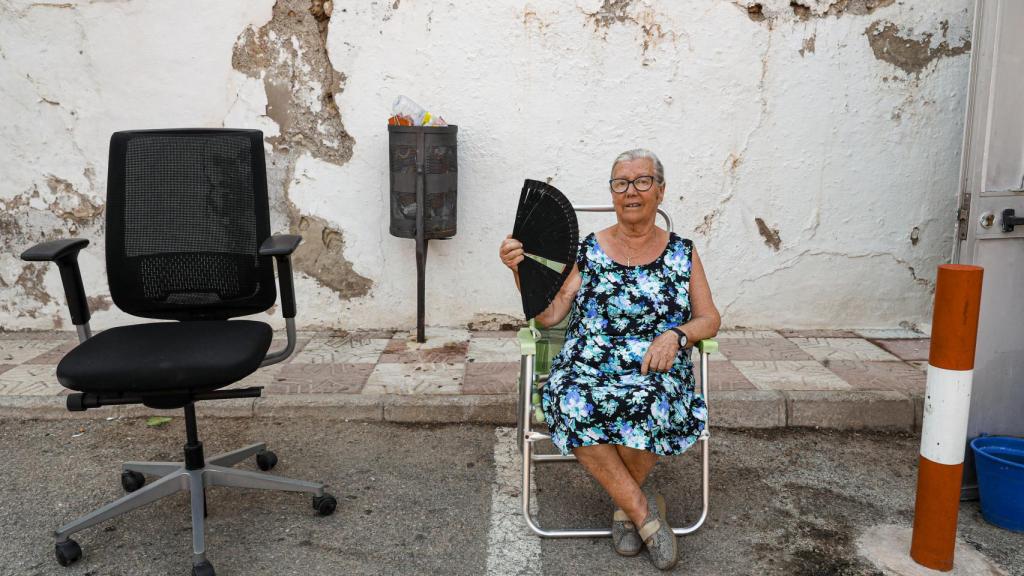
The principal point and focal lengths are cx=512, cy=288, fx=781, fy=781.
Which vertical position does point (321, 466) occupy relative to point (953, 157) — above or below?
below

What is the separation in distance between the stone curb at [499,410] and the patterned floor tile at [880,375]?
0.56ft

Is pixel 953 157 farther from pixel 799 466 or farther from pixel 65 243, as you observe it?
pixel 65 243

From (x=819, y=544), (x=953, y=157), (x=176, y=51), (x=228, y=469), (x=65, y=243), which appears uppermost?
(x=176, y=51)

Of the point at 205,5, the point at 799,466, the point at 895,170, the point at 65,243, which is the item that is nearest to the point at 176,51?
the point at 205,5

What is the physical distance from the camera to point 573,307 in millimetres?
3326

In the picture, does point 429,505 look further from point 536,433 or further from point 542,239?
point 542,239

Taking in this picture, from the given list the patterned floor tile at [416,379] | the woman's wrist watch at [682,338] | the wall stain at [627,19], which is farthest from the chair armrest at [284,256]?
the wall stain at [627,19]

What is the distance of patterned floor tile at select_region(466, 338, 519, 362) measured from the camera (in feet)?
16.2

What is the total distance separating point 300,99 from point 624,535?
3669mm

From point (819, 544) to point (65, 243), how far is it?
314cm

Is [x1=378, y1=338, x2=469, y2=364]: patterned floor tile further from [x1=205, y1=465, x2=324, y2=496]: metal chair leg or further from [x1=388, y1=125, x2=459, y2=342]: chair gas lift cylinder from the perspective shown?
[x1=205, y1=465, x2=324, y2=496]: metal chair leg

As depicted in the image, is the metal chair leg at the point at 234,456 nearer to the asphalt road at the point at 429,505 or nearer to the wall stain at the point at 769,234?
the asphalt road at the point at 429,505

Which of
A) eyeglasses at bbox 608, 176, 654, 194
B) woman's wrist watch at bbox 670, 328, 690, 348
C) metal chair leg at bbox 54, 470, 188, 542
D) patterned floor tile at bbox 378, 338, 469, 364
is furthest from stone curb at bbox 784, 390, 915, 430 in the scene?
metal chair leg at bbox 54, 470, 188, 542

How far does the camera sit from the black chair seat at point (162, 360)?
105 inches
